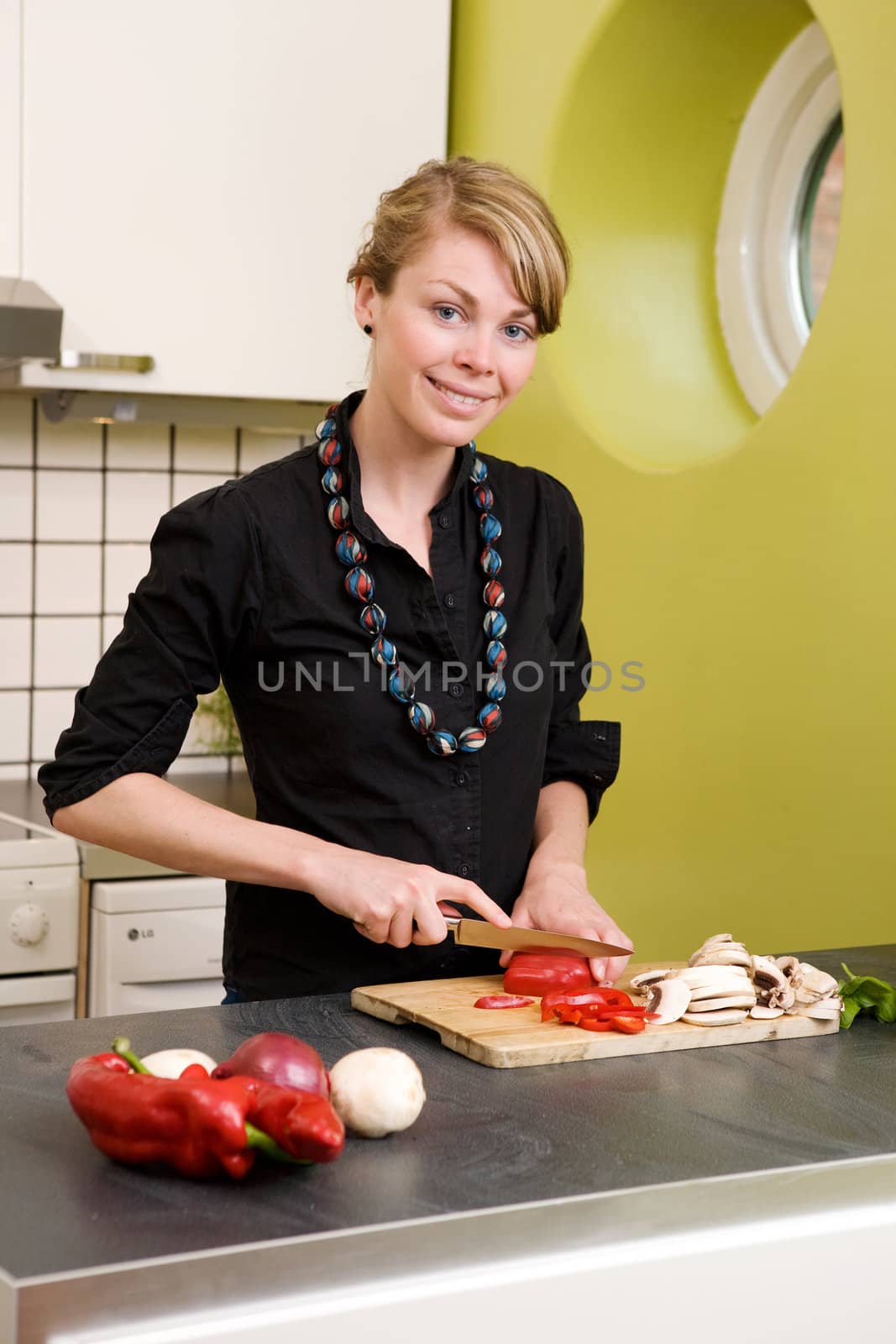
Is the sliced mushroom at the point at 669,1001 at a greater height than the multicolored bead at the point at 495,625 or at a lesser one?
lesser

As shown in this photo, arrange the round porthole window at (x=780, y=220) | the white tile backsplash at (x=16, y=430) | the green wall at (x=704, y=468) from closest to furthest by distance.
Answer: the green wall at (x=704, y=468)
the round porthole window at (x=780, y=220)
the white tile backsplash at (x=16, y=430)

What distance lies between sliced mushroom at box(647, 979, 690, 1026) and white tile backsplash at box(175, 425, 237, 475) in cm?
182

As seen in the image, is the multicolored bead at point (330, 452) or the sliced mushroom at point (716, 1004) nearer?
the sliced mushroom at point (716, 1004)

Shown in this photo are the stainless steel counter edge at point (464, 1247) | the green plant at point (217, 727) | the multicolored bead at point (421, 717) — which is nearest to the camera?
the stainless steel counter edge at point (464, 1247)

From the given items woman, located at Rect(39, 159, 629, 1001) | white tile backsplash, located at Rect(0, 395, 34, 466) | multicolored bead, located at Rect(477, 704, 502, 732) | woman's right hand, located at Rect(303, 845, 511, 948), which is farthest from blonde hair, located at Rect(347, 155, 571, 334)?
white tile backsplash, located at Rect(0, 395, 34, 466)

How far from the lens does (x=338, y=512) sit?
135 centimetres

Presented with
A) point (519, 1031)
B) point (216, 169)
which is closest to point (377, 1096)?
point (519, 1031)

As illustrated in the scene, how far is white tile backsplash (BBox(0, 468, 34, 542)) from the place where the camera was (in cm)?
264

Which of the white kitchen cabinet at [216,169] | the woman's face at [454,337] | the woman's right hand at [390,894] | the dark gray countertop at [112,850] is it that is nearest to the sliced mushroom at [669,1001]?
the woman's right hand at [390,894]

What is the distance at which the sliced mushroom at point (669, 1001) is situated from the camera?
1.16m

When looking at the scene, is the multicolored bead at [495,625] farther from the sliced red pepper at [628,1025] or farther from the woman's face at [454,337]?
the sliced red pepper at [628,1025]

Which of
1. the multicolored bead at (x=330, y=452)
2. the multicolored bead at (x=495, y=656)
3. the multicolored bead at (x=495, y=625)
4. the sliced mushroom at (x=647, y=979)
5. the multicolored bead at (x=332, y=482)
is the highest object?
the multicolored bead at (x=330, y=452)

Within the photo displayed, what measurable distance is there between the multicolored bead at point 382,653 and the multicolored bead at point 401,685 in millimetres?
10

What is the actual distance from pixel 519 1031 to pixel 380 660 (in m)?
0.37
